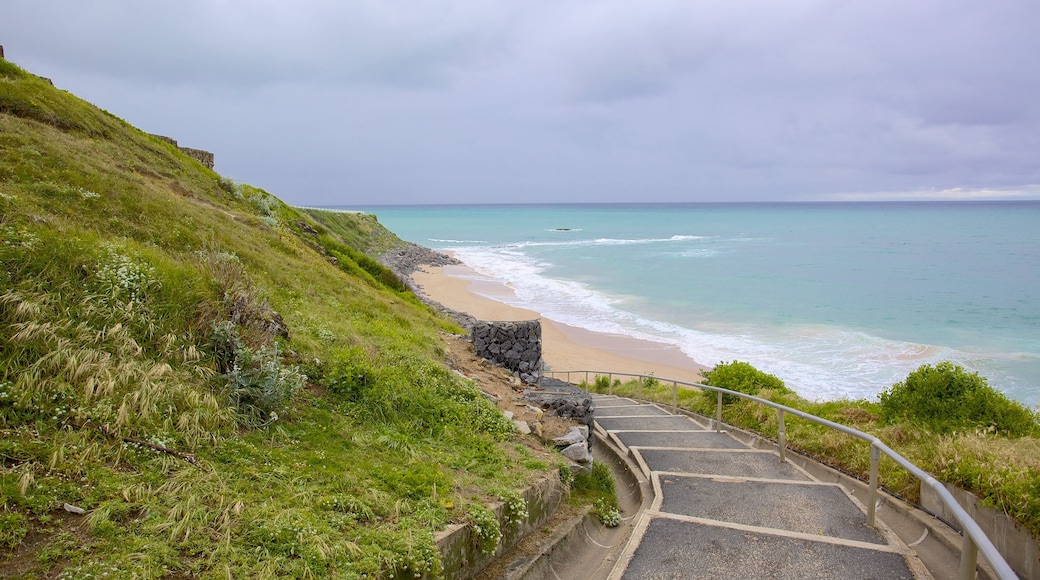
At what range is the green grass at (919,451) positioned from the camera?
5.17m

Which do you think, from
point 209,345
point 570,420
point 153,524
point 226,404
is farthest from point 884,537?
point 209,345

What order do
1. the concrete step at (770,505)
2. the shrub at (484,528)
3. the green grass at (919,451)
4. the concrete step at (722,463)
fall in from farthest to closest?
the concrete step at (722,463)
the concrete step at (770,505)
the green grass at (919,451)
the shrub at (484,528)

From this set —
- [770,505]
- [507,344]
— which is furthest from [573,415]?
[507,344]

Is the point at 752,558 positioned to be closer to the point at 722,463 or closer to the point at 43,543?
the point at 722,463

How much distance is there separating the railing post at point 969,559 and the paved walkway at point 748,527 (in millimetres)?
1068

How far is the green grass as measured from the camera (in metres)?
5.17

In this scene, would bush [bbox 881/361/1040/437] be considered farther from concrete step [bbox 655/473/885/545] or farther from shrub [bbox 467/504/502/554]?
shrub [bbox 467/504/502/554]

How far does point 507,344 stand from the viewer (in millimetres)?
13727

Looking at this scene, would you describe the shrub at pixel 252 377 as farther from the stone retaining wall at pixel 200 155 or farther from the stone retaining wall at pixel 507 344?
the stone retaining wall at pixel 200 155

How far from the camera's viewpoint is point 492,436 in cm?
738

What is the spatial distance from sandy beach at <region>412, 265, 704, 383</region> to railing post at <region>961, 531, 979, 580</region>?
731 inches

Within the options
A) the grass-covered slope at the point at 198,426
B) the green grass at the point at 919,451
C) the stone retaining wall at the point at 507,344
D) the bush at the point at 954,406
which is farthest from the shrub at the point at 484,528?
the stone retaining wall at the point at 507,344

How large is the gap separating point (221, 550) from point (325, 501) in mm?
954

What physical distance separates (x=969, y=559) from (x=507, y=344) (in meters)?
10.5
